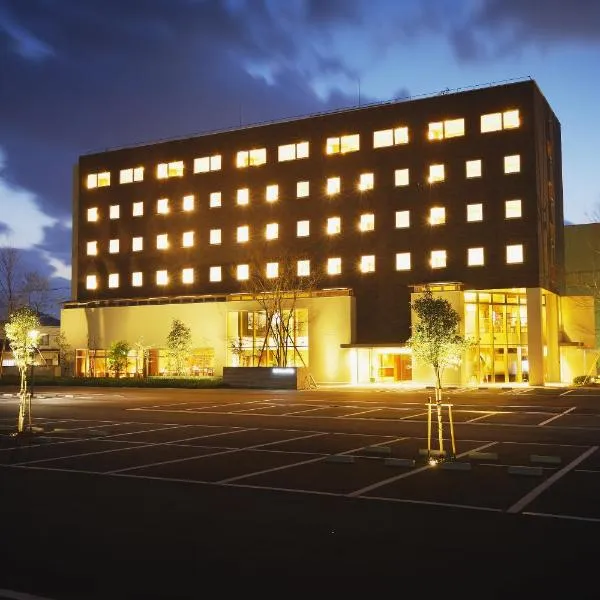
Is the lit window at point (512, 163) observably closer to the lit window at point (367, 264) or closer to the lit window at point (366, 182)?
the lit window at point (366, 182)

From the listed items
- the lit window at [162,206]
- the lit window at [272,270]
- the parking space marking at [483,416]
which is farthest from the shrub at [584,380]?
the lit window at [162,206]

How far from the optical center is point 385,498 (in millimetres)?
10680

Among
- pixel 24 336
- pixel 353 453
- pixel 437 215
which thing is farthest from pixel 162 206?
pixel 353 453

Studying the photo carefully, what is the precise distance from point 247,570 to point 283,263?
1837 inches

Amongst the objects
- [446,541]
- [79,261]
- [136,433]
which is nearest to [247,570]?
[446,541]

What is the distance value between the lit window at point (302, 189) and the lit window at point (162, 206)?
11.7 m

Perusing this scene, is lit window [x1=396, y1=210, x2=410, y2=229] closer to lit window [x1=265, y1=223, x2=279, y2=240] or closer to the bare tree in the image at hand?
the bare tree

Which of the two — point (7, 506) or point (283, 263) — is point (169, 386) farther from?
point (7, 506)

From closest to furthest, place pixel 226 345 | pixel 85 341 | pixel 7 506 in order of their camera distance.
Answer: pixel 7 506
pixel 226 345
pixel 85 341

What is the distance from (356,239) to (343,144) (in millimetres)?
6975

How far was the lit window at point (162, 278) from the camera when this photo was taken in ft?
193

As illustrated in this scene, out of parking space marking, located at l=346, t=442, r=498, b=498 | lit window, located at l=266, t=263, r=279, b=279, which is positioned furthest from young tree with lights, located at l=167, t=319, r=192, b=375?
parking space marking, located at l=346, t=442, r=498, b=498

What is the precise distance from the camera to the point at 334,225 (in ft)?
172

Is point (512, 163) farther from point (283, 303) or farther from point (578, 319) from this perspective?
point (283, 303)
